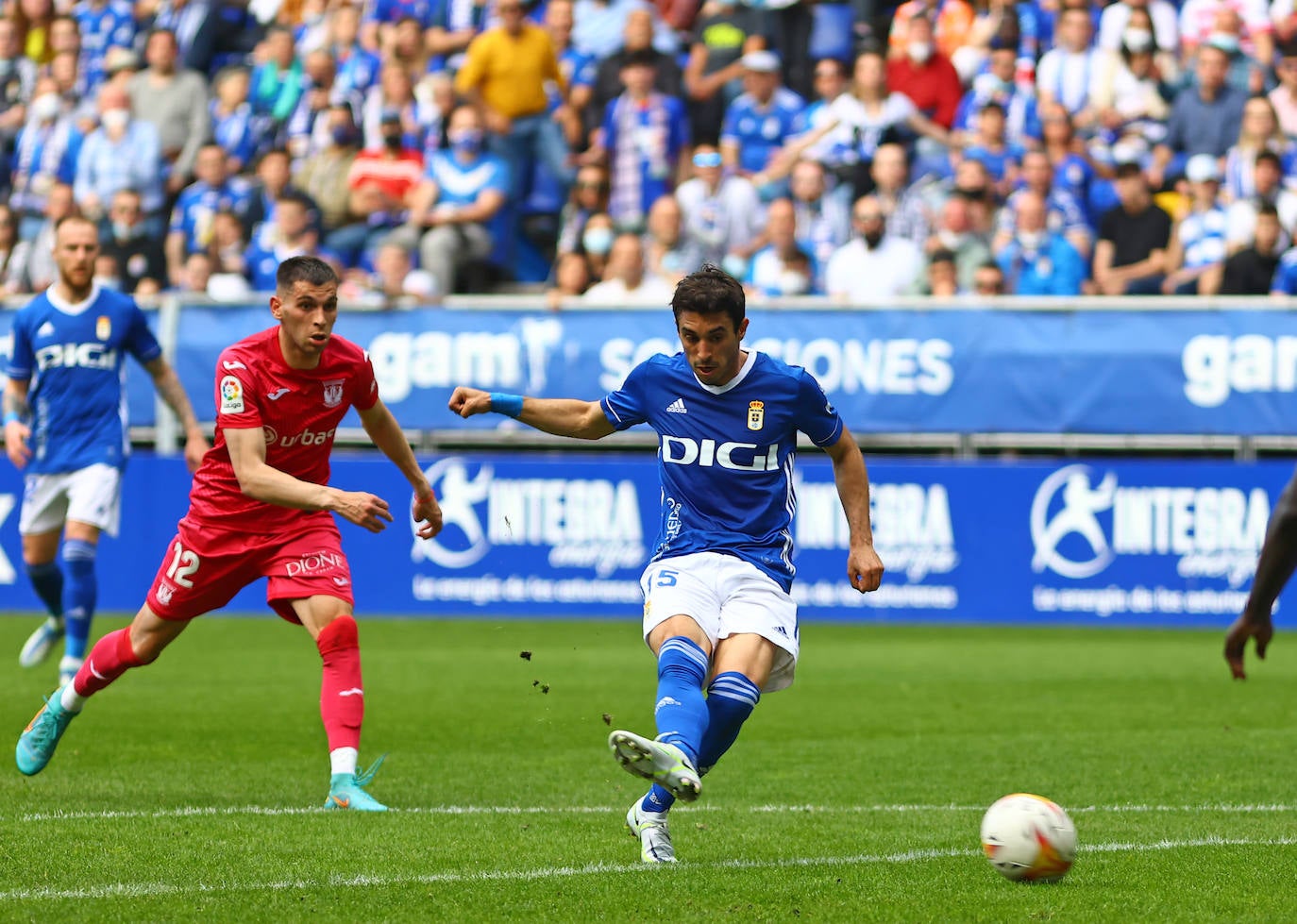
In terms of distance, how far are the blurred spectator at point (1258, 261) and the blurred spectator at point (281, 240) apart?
28.5 feet

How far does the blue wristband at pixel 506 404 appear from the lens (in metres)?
6.80

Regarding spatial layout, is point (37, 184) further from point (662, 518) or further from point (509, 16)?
point (662, 518)

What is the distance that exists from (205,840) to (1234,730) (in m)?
5.87

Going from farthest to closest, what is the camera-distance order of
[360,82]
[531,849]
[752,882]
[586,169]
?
1. [360,82]
2. [586,169]
3. [531,849]
4. [752,882]

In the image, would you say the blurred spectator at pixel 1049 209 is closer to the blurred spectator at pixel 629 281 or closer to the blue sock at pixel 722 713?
the blurred spectator at pixel 629 281

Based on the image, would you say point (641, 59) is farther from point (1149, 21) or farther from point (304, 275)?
point (304, 275)

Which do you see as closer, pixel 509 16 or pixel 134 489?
pixel 134 489

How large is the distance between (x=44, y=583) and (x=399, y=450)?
5.50 metres

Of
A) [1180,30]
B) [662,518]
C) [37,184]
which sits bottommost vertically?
[662,518]

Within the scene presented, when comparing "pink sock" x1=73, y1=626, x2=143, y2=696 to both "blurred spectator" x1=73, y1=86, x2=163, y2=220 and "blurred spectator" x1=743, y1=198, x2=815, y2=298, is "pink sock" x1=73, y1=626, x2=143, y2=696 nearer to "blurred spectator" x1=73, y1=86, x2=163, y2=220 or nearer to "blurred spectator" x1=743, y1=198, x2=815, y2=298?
"blurred spectator" x1=743, y1=198, x2=815, y2=298

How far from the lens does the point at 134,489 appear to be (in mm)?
18047

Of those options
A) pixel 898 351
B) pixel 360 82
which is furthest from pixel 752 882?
pixel 360 82

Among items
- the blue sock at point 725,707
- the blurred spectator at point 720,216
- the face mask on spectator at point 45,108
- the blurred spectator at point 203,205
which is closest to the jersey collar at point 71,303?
the blue sock at point 725,707

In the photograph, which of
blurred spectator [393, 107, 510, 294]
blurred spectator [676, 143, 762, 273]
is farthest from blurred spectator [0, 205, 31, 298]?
blurred spectator [676, 143, 762, 273]
